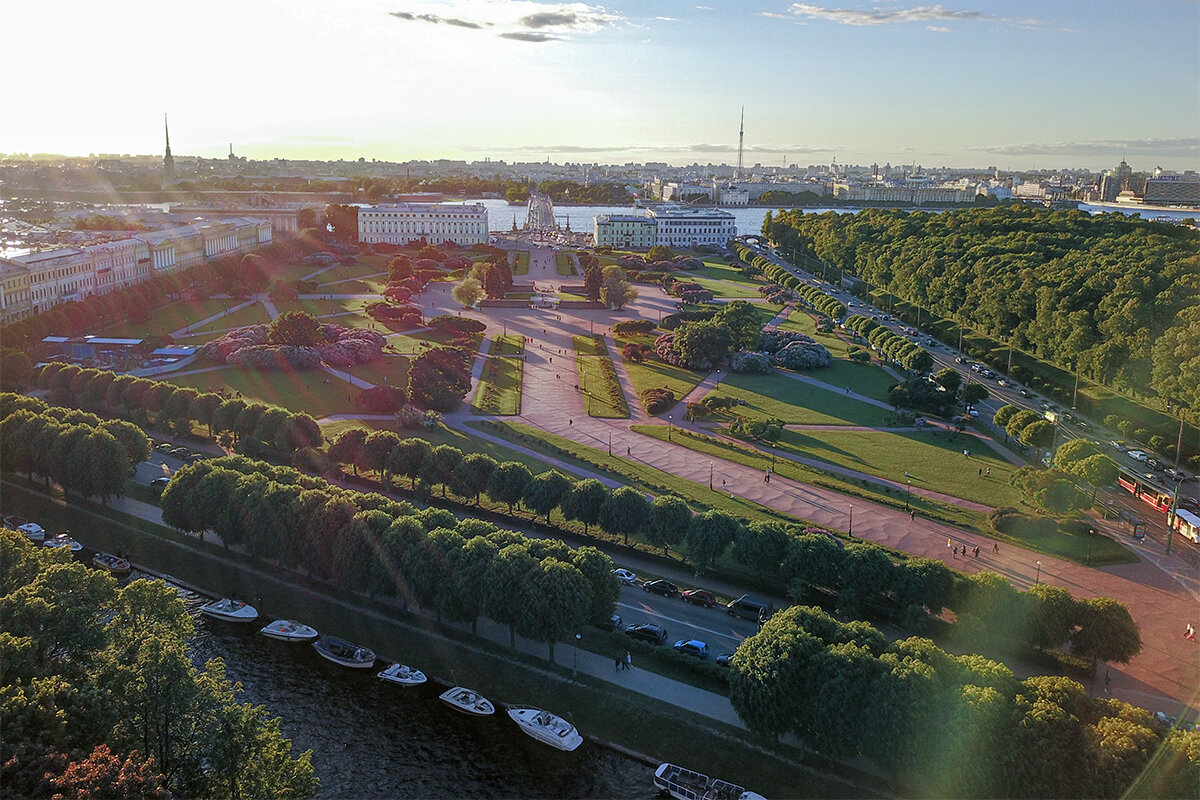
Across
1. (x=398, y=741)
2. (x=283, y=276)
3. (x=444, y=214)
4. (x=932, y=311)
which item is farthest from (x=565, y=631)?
(x=444, y=214)

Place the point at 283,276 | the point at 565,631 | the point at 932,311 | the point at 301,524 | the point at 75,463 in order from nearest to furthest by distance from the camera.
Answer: the point at 565,631 < the point at 301,524 < the point at 75,463 < the point at 932,311 < the point at 283,276

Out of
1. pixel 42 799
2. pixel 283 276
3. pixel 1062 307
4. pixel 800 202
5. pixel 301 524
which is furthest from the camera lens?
pixel 800 202

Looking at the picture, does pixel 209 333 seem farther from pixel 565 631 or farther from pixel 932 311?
pixel 932 311

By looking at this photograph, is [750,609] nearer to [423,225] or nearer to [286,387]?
[286,387]

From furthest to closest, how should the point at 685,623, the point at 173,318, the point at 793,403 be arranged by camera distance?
the point at 173,318
the point at 793,403
the point at 685,623

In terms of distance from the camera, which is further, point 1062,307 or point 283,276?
point 283,276

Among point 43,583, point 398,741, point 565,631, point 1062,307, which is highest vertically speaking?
point 1062,307

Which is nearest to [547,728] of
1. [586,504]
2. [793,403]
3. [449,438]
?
[586,504]
